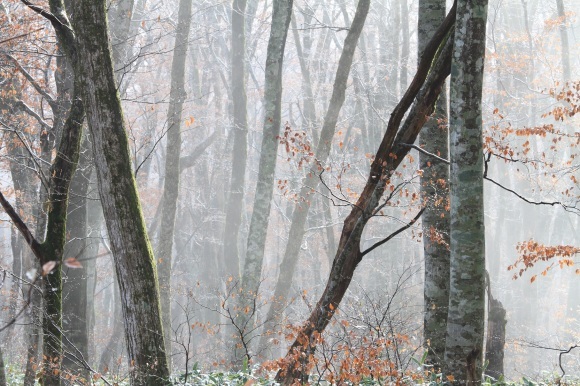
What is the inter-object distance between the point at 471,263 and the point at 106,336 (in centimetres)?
2461

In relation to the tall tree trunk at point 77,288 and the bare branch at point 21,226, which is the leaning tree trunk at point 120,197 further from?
the tall tree trunk at point 77,288

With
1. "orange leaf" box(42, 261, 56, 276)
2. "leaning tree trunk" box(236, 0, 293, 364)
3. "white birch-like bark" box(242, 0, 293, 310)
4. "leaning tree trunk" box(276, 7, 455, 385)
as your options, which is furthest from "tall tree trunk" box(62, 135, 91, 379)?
"orange leaf" box(42, 261, 56, 276)

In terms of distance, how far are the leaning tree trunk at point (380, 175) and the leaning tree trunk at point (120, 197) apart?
4.74 feet

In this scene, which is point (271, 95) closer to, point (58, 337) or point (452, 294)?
point (58, 337)

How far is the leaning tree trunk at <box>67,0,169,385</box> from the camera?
20.4ft

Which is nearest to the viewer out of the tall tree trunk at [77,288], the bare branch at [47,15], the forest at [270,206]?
the forest at [270,206]

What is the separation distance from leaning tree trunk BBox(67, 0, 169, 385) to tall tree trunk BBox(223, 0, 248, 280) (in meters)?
13.7

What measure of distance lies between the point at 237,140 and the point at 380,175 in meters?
14.9

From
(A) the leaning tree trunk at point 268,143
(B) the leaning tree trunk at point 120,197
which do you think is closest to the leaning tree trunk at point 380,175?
(B) the leaning tree trunk at point 120,197

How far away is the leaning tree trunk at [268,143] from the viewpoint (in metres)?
12.6

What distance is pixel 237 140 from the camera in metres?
21.3

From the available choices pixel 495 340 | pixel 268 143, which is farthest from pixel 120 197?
pixel 268 143

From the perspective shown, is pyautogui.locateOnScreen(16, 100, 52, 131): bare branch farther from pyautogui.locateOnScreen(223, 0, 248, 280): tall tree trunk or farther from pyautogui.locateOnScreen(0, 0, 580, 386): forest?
pyautogui.locateOnScreen(223, 0, 248, 280): tall tree trunk

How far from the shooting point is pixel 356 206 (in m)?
6.82
